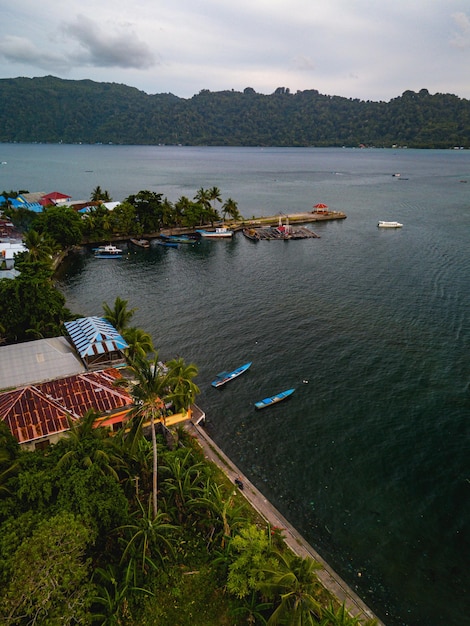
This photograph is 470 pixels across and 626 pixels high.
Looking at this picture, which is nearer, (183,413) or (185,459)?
(185,459)

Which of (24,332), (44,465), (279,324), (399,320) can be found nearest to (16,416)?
(44,465)

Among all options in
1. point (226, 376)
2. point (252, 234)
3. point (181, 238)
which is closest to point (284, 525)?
point (226, 376)

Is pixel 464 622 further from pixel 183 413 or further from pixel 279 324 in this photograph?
pixel 279 324

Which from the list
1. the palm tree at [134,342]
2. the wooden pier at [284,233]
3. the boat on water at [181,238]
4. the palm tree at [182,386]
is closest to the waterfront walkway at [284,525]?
the palm tree at [182,386]

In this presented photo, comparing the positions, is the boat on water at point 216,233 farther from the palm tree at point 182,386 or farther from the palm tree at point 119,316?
the palm tree at point 182,386

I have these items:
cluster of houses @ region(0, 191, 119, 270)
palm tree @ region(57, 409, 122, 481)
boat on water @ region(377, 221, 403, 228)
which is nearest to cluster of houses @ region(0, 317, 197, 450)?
palm tree @ region(57, 409, 122, 481)

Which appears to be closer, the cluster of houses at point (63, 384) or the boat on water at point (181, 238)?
the cluster of houses at point (63, 384)
